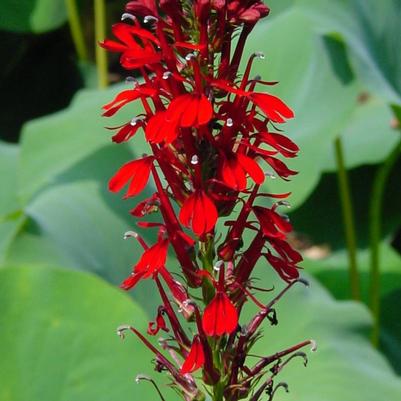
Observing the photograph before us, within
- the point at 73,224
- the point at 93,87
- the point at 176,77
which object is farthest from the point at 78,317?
the point at 93,87

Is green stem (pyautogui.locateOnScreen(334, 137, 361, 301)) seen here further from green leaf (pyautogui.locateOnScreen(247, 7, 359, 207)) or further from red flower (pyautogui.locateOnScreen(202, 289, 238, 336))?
red flower (pyautogui.locateOnScreen(202, 289, 238, 336))

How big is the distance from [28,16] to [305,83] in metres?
1.52

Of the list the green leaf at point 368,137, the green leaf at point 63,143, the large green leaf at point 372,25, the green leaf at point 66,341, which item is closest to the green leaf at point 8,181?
the green leaf at point 63,143

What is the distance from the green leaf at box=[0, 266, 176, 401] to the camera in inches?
68.4

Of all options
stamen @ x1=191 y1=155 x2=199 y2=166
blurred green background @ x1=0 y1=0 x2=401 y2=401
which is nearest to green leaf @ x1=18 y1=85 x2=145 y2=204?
blurred green background @ x1=0 y1=0 x2=401 y2=401

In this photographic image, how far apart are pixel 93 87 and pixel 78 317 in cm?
247

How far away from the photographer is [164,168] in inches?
42.7

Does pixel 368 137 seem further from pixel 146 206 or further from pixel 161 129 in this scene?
pixel 161 129

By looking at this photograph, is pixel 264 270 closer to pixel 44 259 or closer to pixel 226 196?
pixel 44 259

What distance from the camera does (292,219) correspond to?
3617 millimetres

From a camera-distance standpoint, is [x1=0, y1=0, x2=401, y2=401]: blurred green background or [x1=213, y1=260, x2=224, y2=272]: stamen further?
[x1=0, y1=0, x2=401, y2=401]: blurred green background

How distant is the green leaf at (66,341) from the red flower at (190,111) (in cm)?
86

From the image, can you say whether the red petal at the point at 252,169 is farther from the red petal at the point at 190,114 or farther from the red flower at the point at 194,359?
the red flower at the point at 194,359

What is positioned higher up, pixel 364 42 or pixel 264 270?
pixel 364 42
